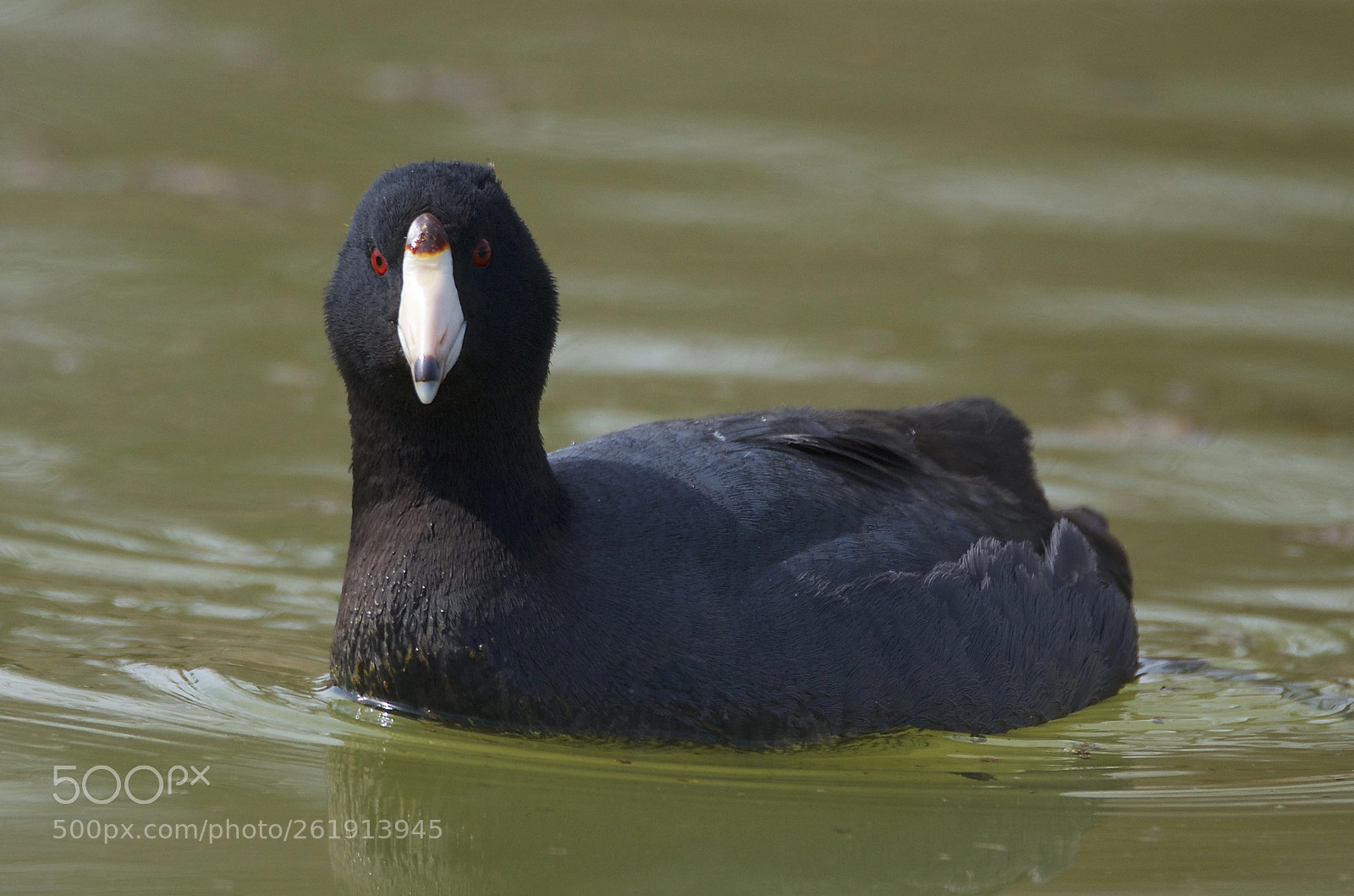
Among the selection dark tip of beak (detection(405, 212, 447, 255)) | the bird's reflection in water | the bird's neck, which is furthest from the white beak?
the bird's reflection in water

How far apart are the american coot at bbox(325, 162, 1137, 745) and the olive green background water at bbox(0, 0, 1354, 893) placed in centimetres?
14

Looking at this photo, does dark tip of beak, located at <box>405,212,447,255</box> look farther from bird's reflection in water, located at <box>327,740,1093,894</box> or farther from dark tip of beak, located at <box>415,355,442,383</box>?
bird's reflection in water, located at <box>327,740,1093,894</box>

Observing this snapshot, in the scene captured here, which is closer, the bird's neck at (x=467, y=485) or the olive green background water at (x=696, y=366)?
the olive green background water at (x=696, y=366)

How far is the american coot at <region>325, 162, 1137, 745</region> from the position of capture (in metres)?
3.94

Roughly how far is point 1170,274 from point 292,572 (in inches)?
215

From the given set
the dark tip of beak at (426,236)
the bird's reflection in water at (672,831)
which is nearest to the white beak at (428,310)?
the dark tip of beak at (426,236)

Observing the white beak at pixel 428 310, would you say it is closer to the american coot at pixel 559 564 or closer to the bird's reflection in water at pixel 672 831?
the american coot at pixel 559 564

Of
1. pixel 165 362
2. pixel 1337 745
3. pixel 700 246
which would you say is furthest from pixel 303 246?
pixel 1337 745

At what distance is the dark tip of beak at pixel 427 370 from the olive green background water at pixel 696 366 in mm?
898

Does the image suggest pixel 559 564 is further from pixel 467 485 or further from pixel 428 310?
pixel 428 310

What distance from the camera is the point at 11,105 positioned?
33.5 feet

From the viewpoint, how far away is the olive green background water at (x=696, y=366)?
375 centimetres

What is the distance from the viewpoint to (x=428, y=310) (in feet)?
12.2

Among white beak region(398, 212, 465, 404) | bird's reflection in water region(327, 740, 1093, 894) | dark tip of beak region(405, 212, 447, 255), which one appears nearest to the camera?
bird's reflection in water region(327, 740, 1093, 894)
